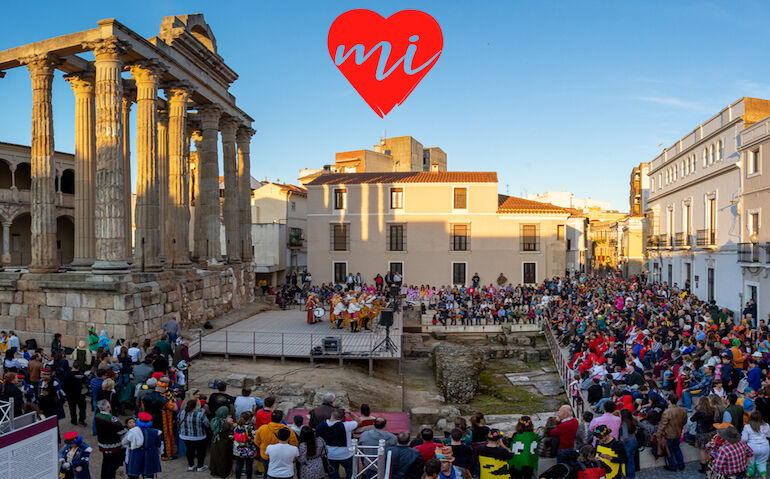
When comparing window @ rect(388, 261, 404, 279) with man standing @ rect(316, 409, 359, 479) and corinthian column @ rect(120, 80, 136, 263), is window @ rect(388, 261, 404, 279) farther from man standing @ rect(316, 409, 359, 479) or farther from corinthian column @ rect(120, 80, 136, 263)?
man standing @ rect(316, 409, 359, 479)

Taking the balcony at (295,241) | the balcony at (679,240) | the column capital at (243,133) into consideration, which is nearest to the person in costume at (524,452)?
the column capital at (243,133)

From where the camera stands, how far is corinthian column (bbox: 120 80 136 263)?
1670cm

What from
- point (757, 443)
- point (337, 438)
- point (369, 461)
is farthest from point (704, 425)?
point (337, 438)

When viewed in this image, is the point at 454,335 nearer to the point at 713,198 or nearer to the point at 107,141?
the point at 713,198

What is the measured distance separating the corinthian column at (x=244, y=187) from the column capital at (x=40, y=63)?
32.7 ft

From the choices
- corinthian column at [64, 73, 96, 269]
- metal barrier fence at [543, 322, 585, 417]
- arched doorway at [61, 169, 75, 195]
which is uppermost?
arched doorway at [61, 169, 75, 195]

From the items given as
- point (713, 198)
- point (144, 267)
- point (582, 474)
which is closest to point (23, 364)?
point (144, 267)

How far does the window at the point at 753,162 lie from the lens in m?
19.9

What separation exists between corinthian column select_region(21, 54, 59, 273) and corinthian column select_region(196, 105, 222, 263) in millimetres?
6519

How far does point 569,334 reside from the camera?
795 inches

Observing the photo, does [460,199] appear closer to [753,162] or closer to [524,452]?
[753,162]

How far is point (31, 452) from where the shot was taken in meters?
5.84

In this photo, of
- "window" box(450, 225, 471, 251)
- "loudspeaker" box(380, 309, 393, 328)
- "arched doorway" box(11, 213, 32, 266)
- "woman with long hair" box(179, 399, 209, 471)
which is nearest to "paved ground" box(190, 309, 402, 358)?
"loudspeaker" box(380, 309, 393, 328)

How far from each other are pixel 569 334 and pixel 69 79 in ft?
66.8
